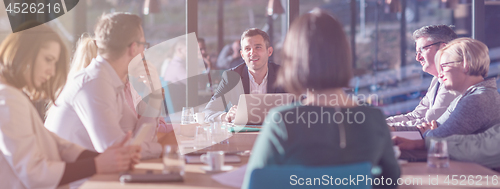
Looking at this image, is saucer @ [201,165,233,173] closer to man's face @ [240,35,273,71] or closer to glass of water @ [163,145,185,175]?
glass of water @ [163,145,185,175]

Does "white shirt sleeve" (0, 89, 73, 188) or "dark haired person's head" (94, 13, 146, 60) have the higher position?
"dark haired person's head" (94, 13, 146, 60)

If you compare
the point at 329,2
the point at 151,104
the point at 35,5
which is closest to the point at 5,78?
the point at 151,104

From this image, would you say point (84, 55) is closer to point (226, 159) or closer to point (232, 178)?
point (226, 159)

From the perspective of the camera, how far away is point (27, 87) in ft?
5.59

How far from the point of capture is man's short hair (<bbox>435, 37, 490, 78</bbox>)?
93.6 inches

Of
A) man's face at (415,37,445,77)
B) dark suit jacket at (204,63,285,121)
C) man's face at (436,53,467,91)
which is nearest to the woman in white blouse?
man's face at (436,53,467,91)

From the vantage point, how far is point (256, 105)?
2820mm

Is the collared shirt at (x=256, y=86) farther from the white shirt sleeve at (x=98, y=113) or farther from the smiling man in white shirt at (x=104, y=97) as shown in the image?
the white shirt sleeve at (x=98, y=113)

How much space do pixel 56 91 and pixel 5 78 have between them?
32 cm

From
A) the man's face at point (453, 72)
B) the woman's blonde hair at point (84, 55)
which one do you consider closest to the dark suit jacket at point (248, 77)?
the woman's blonde hair at point (84, 55)

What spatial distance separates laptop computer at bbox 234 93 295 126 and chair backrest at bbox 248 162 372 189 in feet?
4.57

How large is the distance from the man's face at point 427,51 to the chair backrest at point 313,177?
2.51 meters

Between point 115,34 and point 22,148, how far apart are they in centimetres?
75

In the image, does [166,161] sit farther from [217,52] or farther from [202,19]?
[202,19]
